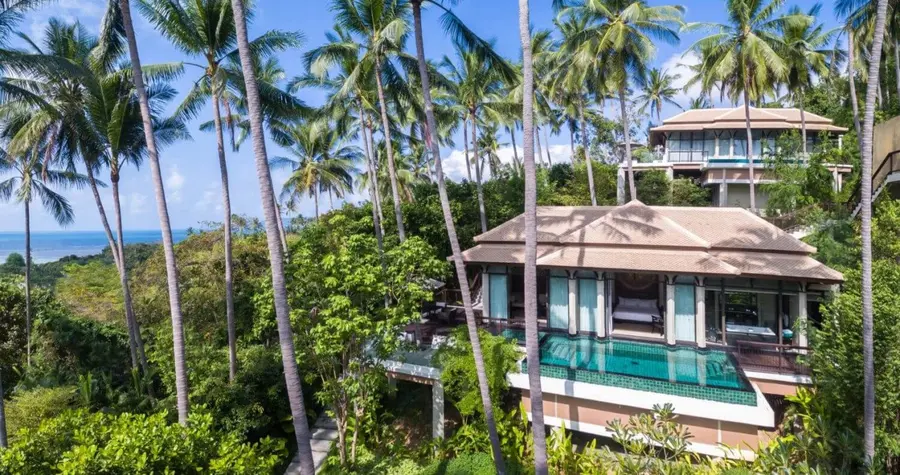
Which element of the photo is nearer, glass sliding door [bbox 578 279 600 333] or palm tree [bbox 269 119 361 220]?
glass sliding door [bbox 578 279 600 333]

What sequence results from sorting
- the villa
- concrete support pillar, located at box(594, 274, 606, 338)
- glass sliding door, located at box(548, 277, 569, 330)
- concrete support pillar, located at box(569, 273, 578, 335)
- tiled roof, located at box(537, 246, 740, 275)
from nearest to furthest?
1. the villa
2. tiled roof, located at box(537, 246, 740, 275)
3. concrete support pillar, located at box(594, 274, 606, 338)
4. concrete support pillar, located at box(569, 273, 578, 335)
5. glass sliding door, located at box(548, 277, 569, 330)

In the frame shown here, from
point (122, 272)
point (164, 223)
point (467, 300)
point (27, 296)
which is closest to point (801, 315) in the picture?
point (467, 300)

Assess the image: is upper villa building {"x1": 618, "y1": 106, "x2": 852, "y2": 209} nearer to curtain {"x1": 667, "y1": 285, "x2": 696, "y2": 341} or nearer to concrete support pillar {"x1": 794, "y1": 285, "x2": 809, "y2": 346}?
curtain {"x1": 667, "y1": 285, "x2": 696, "y2": 341}

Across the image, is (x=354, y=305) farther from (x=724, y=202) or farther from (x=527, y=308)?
(x=724, y=202)

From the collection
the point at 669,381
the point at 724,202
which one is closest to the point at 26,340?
the point at 669,381

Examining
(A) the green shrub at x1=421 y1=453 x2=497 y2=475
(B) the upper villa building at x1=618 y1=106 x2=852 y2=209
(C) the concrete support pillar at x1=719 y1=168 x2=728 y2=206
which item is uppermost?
(B) the upper villa building at x1=618 y1=106 x2=852 y2=209

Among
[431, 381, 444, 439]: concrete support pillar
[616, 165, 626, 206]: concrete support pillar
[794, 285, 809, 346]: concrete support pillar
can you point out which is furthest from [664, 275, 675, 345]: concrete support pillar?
[616, 165, 626, 206]: concrete support pillar
